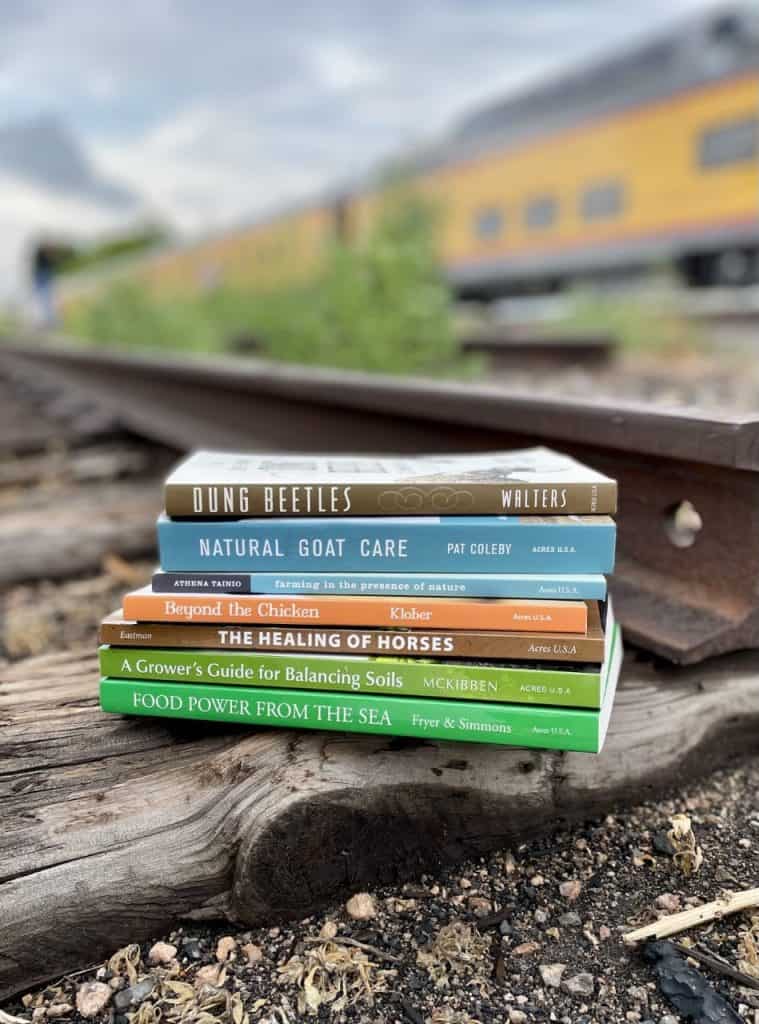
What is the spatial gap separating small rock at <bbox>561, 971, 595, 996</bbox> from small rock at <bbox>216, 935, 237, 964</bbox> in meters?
0.47

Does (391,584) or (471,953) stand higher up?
(391,584)

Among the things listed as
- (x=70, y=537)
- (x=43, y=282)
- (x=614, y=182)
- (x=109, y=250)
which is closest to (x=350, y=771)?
(x=70, y=537)

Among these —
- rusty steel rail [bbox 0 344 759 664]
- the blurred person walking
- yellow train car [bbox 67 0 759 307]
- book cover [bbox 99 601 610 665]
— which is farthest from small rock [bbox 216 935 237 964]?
the blurred person walking

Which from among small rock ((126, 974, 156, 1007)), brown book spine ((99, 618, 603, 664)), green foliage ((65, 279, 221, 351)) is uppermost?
green foliage ((65, 279, 221, 351))

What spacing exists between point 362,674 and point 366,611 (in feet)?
0.31

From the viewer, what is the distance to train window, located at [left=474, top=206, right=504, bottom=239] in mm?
11945

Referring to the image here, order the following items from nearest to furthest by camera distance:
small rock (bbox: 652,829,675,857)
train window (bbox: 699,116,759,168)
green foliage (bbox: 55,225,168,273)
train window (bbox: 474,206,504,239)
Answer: small rock (bbox: 652,829,675,857), train window (bbox: 699,116,759,168), train window (bbox: 474,206,504,239), green foliage (bbox: 55,225,168,273)

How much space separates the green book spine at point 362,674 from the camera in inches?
49.3

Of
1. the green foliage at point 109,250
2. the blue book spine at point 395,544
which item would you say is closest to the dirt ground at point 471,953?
the blue book spine at point 395,544

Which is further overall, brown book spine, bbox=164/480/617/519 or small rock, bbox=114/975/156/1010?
brown book spine, bbox=164/480/617/519

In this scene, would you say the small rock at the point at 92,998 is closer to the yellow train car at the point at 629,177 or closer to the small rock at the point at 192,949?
the small rock at the point at 192,949

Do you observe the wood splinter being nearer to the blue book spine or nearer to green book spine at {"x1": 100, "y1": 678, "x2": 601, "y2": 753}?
green book spine at {"x1": 100, "y1": 678, "x2": 601, "y2": 753}

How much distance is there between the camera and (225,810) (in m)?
1.28

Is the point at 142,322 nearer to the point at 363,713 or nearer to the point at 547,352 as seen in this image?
the point at 547,352
